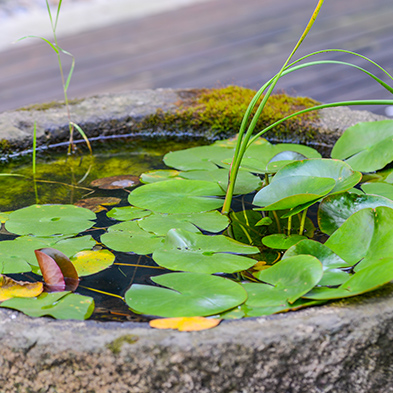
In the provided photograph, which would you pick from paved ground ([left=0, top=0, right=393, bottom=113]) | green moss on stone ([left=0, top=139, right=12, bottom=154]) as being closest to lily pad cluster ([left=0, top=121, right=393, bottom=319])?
green moss on stone ([left=0, top=139, right=12, bottom=154])

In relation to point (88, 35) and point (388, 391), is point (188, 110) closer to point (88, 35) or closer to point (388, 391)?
point (388, 391)

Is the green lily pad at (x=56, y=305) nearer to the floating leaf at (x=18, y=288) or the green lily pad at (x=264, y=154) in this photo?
the floating leaf at (x=18, y=288)

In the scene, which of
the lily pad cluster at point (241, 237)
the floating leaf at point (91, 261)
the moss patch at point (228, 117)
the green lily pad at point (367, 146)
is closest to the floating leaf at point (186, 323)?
the lily pad cluster at point (241, 237)

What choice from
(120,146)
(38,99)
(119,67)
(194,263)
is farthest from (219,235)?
(119,67)

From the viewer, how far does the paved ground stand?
255cm

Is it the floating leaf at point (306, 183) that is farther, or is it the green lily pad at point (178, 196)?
the green lily pad at point (178, 196)

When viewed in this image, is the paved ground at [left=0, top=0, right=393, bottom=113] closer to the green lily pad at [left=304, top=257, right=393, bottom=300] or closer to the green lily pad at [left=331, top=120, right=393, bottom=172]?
the green lily pad at [left=331, top=120, right=393, bottom=172]

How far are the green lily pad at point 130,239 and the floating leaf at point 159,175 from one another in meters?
0.27

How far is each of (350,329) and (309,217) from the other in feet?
1.42

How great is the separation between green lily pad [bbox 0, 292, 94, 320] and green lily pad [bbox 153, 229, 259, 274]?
15 cm

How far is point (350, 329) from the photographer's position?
654 mm

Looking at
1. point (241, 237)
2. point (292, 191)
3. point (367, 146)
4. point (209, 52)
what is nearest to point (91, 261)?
point (241, 237)

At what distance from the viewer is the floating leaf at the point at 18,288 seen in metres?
0.77

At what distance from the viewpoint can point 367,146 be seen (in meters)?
1.27
